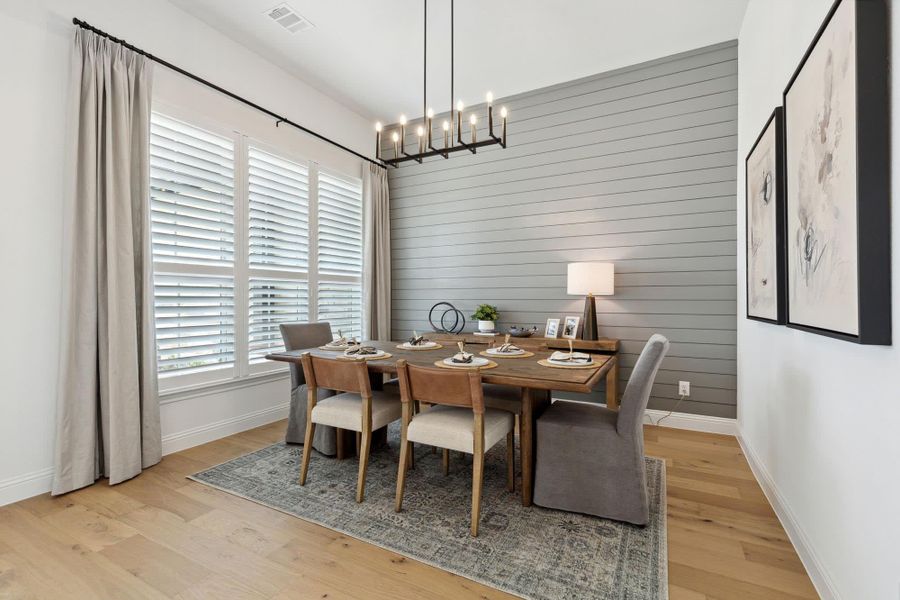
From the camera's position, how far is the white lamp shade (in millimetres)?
3457

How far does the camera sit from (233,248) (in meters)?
3.37

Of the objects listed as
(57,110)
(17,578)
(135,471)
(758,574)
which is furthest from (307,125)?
(758,574)

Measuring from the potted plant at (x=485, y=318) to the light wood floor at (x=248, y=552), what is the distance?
6.80 ft

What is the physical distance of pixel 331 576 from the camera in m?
1.69

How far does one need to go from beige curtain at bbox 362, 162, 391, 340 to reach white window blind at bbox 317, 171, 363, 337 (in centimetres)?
10

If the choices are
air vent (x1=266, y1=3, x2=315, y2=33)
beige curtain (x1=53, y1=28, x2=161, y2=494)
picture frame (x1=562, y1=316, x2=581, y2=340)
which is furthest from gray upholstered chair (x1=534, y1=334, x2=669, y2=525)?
air vent (x1=266, y1=3, x2=315, y2=33)

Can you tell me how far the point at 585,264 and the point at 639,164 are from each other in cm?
106

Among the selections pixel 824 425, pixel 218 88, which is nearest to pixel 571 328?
pixel 824 425

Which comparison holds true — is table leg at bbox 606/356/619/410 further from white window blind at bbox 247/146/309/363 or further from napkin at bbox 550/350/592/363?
white window blind at bbox 247/146/309/363

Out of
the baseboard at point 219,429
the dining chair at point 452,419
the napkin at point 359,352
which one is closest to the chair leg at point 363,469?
the dining chair at point 452,419

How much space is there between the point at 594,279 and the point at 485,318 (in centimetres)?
118

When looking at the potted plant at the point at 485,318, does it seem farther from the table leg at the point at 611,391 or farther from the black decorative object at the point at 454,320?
the table leg at the point at 611,391

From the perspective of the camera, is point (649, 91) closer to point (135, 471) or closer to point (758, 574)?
point (758, 574)

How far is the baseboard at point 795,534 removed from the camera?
154 centimetres
